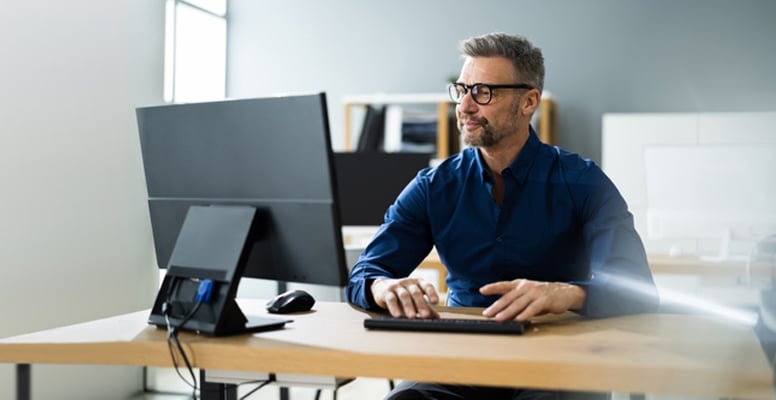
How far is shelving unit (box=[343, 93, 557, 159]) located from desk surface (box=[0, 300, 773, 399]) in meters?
3.53

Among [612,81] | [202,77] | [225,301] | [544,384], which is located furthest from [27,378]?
[612,81]

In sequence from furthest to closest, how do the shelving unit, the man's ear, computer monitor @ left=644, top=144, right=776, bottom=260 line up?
the shelving unit
computer monitor @ left=644, top=144, right=776, bottom=260
the man's ear

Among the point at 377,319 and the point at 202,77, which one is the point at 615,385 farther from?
the point at 202,77

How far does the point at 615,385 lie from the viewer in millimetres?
1063

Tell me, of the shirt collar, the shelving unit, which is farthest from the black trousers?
the shelving unit

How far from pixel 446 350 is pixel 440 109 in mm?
3916

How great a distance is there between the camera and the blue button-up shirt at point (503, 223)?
181cm

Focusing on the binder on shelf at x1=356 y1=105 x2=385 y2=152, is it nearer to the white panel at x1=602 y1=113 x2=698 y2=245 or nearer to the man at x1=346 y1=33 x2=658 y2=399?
the white panel at x1=602 y1=113 x2=698 y2=245

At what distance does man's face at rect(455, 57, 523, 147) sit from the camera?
1854mm

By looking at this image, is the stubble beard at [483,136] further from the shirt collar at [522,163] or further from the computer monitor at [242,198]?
the computer monitor at [242,198]

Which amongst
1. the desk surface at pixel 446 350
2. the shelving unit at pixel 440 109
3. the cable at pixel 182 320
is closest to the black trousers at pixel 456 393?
the desk surface at pixel 446 350

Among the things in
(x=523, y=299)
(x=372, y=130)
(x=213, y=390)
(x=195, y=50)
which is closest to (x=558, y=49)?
(x=372, y=130)

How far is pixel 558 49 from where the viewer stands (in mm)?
5230

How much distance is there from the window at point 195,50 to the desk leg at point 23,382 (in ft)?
10.4
